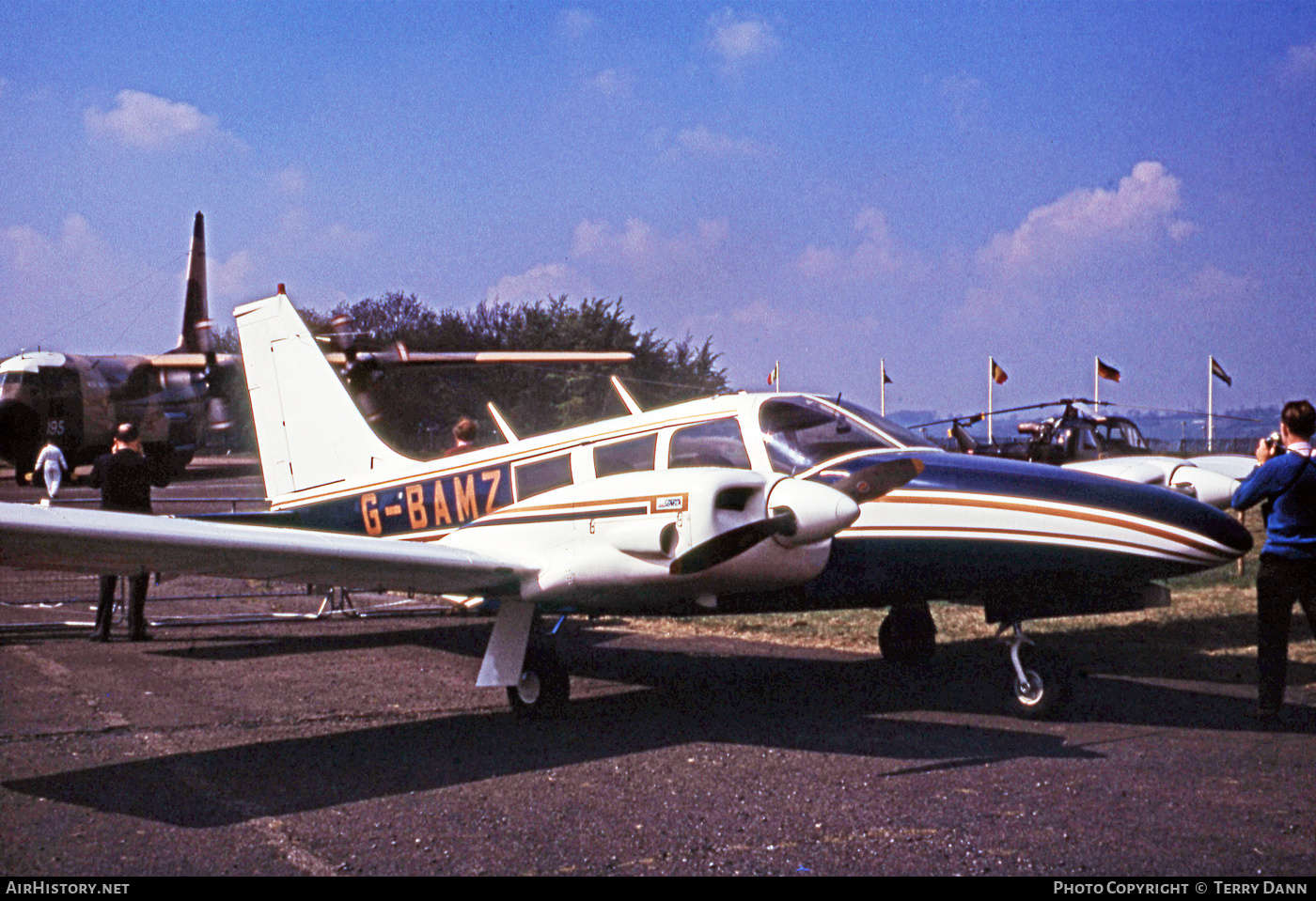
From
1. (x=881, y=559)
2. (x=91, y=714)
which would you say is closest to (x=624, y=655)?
(x=881, y=559)

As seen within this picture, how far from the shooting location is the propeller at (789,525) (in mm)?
6762

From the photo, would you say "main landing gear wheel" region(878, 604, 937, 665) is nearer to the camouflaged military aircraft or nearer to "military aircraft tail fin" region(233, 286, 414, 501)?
"military aircraft tail fin" region(233, 286, 414, 501)

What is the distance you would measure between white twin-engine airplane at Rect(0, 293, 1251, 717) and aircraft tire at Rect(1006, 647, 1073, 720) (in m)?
0.02

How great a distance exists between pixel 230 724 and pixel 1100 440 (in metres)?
15.5

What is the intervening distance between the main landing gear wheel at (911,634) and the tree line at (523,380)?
100 ft

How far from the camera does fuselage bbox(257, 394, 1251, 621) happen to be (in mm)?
7090

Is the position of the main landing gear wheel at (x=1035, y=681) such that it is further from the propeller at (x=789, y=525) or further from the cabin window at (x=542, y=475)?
the cabin window at (x=542, y=475)

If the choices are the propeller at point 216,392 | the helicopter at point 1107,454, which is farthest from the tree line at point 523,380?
the helicopter at point 1107,454

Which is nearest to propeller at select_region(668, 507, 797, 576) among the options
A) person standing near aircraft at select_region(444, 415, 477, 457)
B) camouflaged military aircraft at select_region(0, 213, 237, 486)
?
person standing near aircraft at select_region(444, 415, 477, 457)

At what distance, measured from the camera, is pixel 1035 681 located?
7.52m

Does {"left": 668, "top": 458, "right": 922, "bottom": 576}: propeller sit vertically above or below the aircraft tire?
above

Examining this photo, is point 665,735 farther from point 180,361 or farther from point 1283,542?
point 180,361

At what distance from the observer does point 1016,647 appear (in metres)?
7.63
